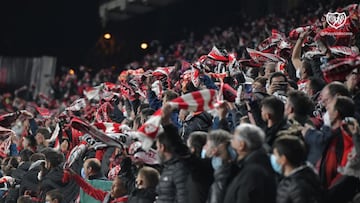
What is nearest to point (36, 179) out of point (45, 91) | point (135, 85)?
point (135, 85)

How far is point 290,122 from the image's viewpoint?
610cm

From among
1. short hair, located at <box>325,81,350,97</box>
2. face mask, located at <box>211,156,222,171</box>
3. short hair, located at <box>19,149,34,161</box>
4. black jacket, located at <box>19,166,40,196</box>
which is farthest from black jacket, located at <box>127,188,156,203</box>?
short hair, located at <box>19,149,34,161</box>

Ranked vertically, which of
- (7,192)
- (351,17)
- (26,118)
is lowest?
(7,192)

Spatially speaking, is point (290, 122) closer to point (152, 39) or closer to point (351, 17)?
point (351, 17)

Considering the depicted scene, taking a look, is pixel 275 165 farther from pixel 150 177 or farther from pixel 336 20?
pixel 336 20

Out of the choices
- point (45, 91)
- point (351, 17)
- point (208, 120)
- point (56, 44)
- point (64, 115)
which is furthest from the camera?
point (56, 44)

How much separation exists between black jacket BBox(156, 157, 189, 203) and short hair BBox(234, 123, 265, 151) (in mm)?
842

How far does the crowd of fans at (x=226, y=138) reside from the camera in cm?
550

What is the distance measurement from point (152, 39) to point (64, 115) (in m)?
21.7

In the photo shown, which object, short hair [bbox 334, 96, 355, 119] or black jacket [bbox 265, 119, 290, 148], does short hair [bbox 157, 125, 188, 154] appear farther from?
short hair [bbox 334, 96, 355, 119]

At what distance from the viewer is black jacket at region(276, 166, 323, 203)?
5.15 metres

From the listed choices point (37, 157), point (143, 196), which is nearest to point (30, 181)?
point (37, 157)

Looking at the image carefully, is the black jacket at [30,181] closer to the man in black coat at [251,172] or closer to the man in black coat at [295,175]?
the man in black coat at [251,172]

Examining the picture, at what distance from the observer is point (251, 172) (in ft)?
17.7
